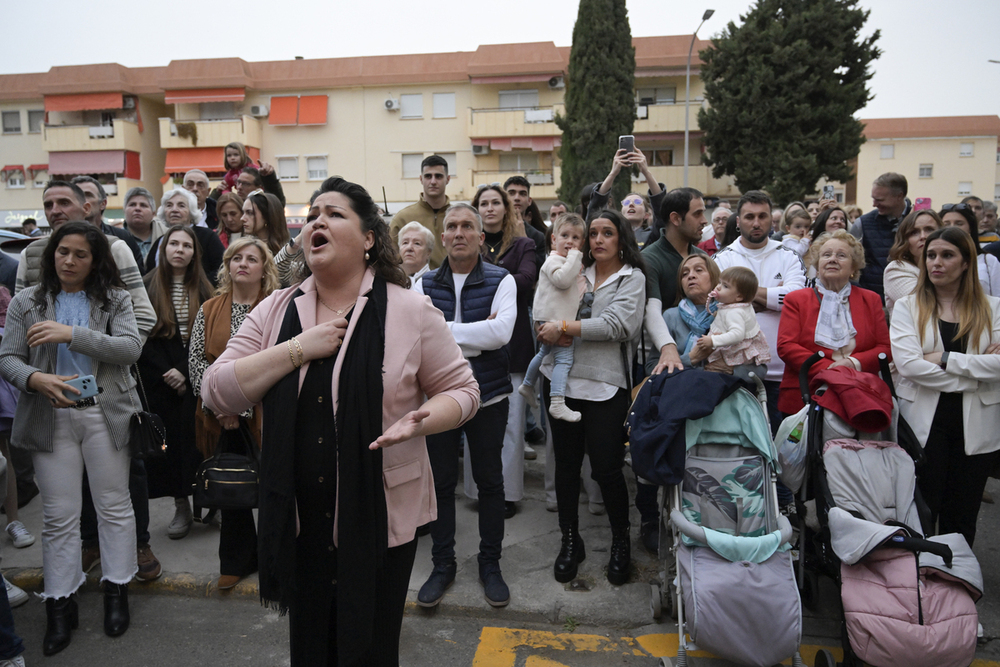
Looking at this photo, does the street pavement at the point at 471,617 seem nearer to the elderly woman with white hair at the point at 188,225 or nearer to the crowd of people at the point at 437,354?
the crowd of people at the point at 437,354

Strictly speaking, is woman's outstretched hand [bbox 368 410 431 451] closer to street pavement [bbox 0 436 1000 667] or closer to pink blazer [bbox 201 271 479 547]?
pink blazer [bbox 201 271 479 547]

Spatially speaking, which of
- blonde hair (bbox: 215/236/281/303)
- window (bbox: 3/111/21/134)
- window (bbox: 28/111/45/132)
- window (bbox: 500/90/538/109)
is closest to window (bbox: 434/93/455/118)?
window (bbox: 500/90/538/109)

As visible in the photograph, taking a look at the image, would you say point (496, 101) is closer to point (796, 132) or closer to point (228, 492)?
point (796, 132)

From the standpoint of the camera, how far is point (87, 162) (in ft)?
101

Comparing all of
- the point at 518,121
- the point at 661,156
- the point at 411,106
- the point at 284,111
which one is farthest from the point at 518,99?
the point at 284,111

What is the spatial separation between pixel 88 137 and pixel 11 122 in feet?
16.8

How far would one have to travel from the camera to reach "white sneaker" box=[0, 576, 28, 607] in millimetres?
3875

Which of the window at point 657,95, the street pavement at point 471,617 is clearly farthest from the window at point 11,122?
the street pavement at point 471,617

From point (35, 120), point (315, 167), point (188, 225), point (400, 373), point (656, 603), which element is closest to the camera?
point (400, 373)

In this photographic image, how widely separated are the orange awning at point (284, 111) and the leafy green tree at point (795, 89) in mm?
18486

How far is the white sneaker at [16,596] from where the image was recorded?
3.88 meters

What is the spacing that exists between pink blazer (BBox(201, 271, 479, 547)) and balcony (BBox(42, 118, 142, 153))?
33.6 metres

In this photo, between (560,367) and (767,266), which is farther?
(767,266)

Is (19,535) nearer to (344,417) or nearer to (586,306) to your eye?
(344,417)
